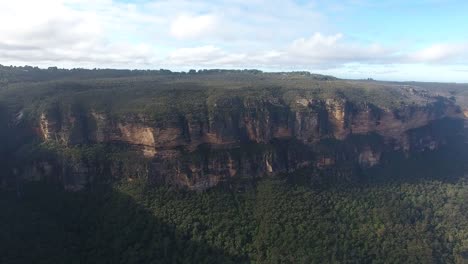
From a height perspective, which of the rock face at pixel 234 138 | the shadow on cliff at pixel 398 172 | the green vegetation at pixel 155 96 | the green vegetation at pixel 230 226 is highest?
the green vegetation at pixel 155 96

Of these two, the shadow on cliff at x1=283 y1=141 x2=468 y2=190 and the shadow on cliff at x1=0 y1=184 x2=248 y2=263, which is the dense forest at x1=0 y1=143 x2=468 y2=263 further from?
the shadow on cliff at x1=283 y1=141 x2=468 y2=190

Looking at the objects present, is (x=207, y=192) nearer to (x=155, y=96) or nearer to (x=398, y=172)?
(x=155, y=96)

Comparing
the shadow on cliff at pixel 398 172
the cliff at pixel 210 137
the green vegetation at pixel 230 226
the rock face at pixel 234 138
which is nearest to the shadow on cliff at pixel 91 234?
the green vegetation at pixel 230 226

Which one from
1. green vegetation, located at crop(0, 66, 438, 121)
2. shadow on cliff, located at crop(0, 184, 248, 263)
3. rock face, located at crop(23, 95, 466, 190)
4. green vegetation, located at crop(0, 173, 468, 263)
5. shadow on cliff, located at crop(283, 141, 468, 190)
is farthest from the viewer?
shadow on cliff, located at crop(283, 141, 468, 190)

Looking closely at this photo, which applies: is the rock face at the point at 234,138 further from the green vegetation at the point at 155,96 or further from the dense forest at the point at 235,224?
the dense forest at the point at 235,224

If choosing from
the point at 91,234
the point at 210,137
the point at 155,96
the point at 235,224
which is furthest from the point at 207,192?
the point at 155,96

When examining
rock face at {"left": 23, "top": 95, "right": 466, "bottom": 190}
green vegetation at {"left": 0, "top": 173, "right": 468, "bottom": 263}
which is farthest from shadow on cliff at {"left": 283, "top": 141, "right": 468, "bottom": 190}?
green vegetation at {"left": 0, "top": 173, "right": 468, "bottom": 263}

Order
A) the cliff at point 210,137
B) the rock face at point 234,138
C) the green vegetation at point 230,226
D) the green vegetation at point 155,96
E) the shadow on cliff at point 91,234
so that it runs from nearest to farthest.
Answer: the shadow on cliff at point 91,234
the green vegetation at point 230,226
the cliff at point 210,137
the rock face at point 234,138
the green vegetation at point 155,96
